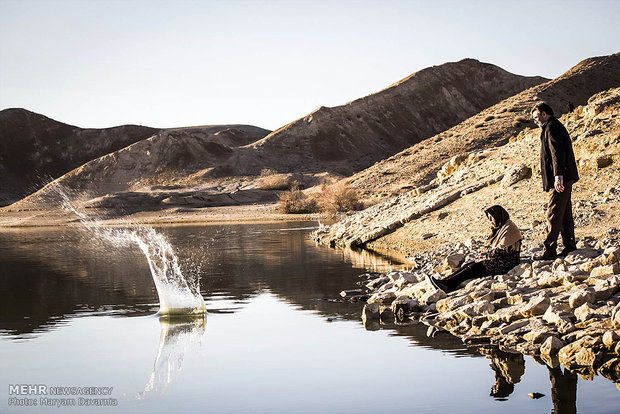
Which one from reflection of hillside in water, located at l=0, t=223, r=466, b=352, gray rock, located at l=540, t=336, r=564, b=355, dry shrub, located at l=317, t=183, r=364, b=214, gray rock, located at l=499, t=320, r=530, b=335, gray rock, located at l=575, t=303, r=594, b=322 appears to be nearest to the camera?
gray rock, located at l=540, t=336, r=564, b=355

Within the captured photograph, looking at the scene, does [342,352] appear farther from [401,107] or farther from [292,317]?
[401,107]

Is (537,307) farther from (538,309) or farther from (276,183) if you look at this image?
(276,183)

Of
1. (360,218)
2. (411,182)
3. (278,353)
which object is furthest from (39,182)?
(278,353)

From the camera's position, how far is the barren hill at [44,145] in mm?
101688

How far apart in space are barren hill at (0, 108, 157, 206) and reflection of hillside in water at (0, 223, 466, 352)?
79052mm

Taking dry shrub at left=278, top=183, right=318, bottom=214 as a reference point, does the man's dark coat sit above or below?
below

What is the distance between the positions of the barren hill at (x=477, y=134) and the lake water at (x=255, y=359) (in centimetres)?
3022

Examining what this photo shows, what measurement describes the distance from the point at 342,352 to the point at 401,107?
9359 centimetres

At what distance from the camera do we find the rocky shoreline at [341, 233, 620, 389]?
302 inches

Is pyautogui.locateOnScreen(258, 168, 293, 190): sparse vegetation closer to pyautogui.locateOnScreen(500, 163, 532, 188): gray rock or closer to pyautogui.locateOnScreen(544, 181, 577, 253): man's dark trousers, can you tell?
pyautogui.locateOnScreen(500, 163, 532, 188): gray rock

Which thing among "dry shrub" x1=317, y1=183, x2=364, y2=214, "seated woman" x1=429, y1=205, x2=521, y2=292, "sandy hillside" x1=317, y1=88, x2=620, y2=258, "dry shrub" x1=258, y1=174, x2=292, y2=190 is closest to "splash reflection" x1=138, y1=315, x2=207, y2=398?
"seated woman" x1=429, y1=205, x2=521, y2=292

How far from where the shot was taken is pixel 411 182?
44.7m

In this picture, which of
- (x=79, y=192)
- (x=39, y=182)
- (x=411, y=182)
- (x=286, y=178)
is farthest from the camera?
(x=39, y=182)

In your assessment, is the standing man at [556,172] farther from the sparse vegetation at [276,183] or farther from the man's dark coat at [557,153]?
the sparse vegetation at [276,183]
